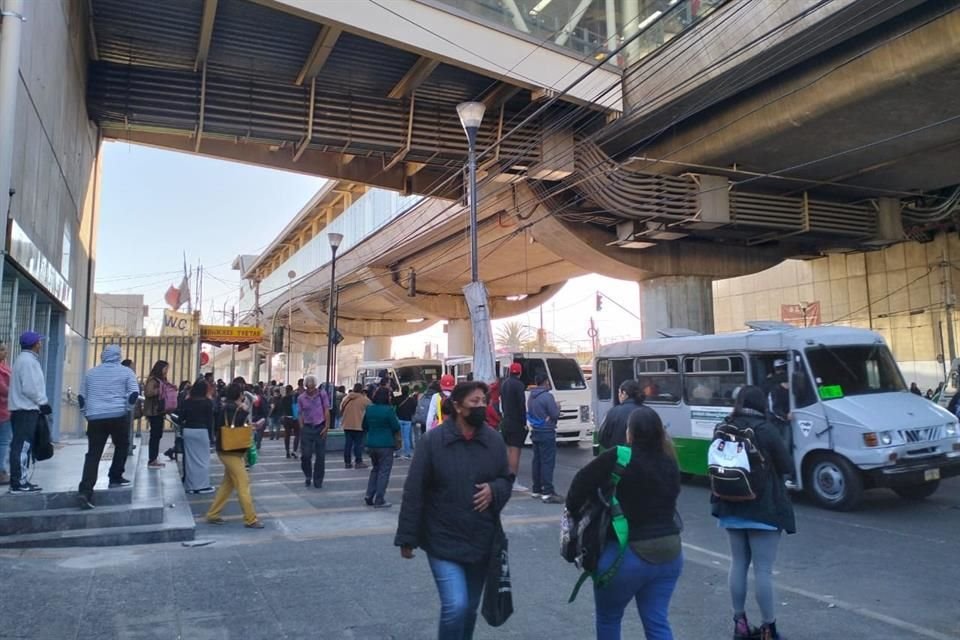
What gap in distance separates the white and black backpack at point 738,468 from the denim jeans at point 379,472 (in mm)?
5843

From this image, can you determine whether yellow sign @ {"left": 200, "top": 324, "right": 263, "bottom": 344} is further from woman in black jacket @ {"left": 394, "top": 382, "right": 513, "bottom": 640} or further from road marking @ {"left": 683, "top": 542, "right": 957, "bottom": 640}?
woman in black jacket @ {"left": 394, "top": 382, "right": 513, "bottom": 640}

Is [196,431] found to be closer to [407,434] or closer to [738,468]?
[407,434]

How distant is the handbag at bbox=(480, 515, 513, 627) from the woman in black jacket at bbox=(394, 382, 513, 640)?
0.13 feet

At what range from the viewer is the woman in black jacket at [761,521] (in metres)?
4.47

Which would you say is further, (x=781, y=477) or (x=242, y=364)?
(x=242, y=364)

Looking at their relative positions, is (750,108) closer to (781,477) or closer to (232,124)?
(232,124)

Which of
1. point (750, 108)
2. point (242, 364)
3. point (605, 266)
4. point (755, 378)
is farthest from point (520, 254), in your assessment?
point (242, 364)

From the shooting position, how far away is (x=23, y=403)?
23.4 feet

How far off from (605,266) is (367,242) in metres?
13.5

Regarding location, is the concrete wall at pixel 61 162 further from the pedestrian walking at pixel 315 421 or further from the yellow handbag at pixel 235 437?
the pedestrian walking at pixel 315 421

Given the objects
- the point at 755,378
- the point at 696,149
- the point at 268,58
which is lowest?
the point at 755,378

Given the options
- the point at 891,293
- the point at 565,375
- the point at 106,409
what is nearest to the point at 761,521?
the point at 106,409

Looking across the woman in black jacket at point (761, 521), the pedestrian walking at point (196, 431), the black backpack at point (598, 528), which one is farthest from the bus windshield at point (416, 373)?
the black backpack at point (598, 528)

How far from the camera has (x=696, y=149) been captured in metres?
17.6
